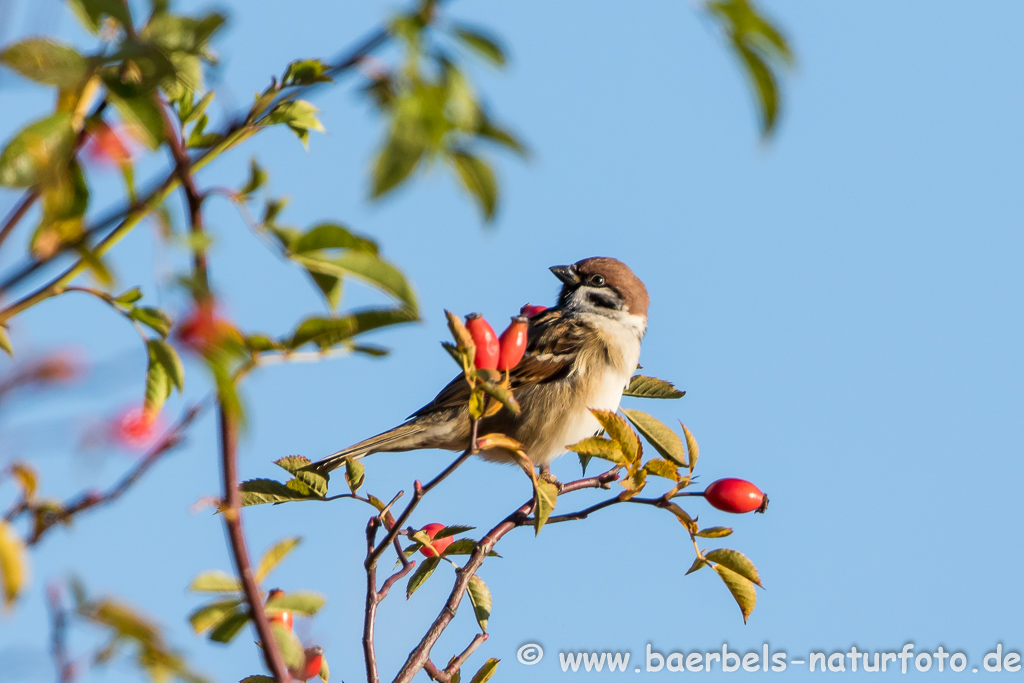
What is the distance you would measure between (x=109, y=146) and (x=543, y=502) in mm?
1666

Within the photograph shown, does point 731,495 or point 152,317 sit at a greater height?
point 731,495

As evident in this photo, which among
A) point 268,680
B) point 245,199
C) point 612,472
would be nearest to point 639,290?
point 612,472

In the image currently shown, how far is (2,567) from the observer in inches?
43.5

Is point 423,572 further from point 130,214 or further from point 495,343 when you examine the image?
point 130,214

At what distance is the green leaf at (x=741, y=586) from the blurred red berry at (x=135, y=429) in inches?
72.2

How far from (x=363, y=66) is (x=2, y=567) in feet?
2.40

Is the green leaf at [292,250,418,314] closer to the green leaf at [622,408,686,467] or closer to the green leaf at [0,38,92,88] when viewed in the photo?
the green leaf at [0,38,92,88]

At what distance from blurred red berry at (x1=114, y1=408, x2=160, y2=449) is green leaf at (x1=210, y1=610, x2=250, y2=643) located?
0.29 metres

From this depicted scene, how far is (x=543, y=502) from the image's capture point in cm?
290

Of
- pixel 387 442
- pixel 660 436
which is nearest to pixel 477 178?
pixel 660 436

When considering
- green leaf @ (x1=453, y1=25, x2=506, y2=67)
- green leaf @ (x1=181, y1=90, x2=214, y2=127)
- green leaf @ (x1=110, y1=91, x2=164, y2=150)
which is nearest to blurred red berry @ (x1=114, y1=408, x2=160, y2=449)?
green leaf @ (x1=110, y1=91, x2=164, y2=150)

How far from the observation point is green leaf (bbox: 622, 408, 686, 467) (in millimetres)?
3041

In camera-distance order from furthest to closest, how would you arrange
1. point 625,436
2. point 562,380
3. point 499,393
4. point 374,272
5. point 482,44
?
point 562,380 → point 625,436 → point 499,393 → point 374,272 → point 482,44

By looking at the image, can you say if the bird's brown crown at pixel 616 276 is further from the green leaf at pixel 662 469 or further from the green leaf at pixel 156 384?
the green leaf at pixel 156 384
